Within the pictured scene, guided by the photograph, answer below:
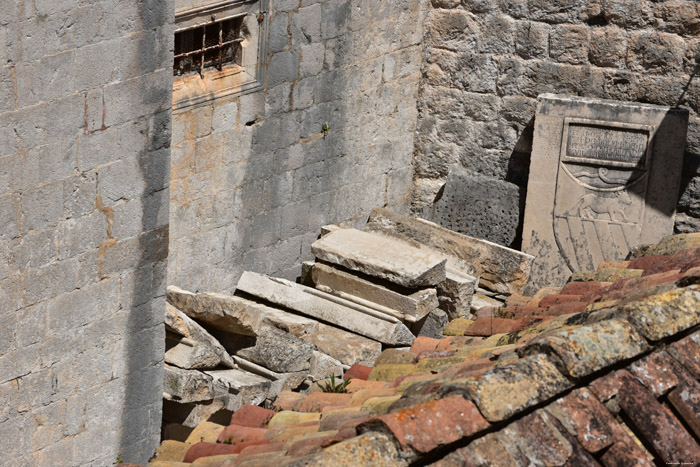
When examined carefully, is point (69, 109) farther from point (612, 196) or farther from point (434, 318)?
point (612, 196)

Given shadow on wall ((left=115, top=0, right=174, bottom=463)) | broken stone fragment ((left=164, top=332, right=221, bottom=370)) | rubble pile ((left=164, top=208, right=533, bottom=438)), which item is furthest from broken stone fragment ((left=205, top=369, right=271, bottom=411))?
shadow on wall ((left=115, top=0, right=174, bottom=463))

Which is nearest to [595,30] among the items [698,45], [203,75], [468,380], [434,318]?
[698,45]

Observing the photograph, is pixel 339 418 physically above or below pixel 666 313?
below

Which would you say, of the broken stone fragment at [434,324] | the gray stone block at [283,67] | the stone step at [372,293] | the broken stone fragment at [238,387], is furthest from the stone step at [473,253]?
the broken stone fragment at [238,387]

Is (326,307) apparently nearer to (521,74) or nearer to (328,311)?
(328,311)

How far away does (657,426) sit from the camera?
3953 mm

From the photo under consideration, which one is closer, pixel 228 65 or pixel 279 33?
pixel 228 65

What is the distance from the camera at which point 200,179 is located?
7.95 m

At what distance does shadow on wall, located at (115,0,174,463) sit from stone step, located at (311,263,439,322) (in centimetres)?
242

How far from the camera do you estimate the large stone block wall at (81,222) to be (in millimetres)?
5332

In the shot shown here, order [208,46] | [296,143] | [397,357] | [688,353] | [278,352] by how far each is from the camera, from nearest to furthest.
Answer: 1. [688,353]
2. [397,357]
3. [278,352]
4. [208,46]
5. [296,143]

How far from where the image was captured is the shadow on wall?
580cm

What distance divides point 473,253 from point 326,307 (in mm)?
1431

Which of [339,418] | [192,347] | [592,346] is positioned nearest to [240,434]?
[339,418]
